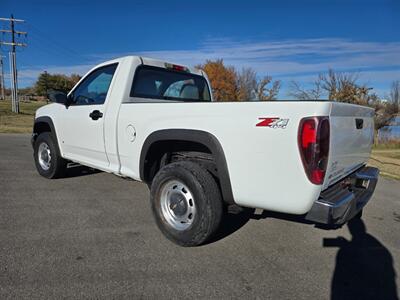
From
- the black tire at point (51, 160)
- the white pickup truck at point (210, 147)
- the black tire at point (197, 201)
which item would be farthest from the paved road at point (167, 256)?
the black tire at point (51, 160)

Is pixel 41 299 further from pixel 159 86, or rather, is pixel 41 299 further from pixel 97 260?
pixel 159 86

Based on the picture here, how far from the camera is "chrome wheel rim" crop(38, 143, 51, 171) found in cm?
551

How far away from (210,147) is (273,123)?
67 centimetres

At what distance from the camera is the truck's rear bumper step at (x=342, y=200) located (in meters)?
2.51

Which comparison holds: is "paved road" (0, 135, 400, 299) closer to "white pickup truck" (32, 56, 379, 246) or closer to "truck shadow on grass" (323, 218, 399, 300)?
"truck shadow on grass" (323, 218, 399, 300)

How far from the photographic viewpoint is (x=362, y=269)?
2.94 m

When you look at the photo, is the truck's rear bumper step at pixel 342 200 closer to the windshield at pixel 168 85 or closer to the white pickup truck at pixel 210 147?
the white pickup truck at pixel 210 147

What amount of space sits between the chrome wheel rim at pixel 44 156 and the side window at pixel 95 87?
1.22 meters

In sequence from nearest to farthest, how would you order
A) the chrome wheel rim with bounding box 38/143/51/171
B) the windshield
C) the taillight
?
the taillight → the windshield → the chrome wheel rim with bounding box 38/143/51/171

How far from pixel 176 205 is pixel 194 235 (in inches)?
15.4

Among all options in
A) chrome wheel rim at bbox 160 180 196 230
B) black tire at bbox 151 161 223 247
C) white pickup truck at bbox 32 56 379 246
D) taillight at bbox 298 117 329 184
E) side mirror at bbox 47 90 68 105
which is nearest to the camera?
taillight at bbox 298 117 329 184

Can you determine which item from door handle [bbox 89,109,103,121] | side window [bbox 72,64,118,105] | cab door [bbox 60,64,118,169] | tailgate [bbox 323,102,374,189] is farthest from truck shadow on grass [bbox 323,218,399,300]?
side window [bbox 72,64,118,105]

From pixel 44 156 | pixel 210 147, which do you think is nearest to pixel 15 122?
pixel 44 156

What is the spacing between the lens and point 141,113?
353 cm
